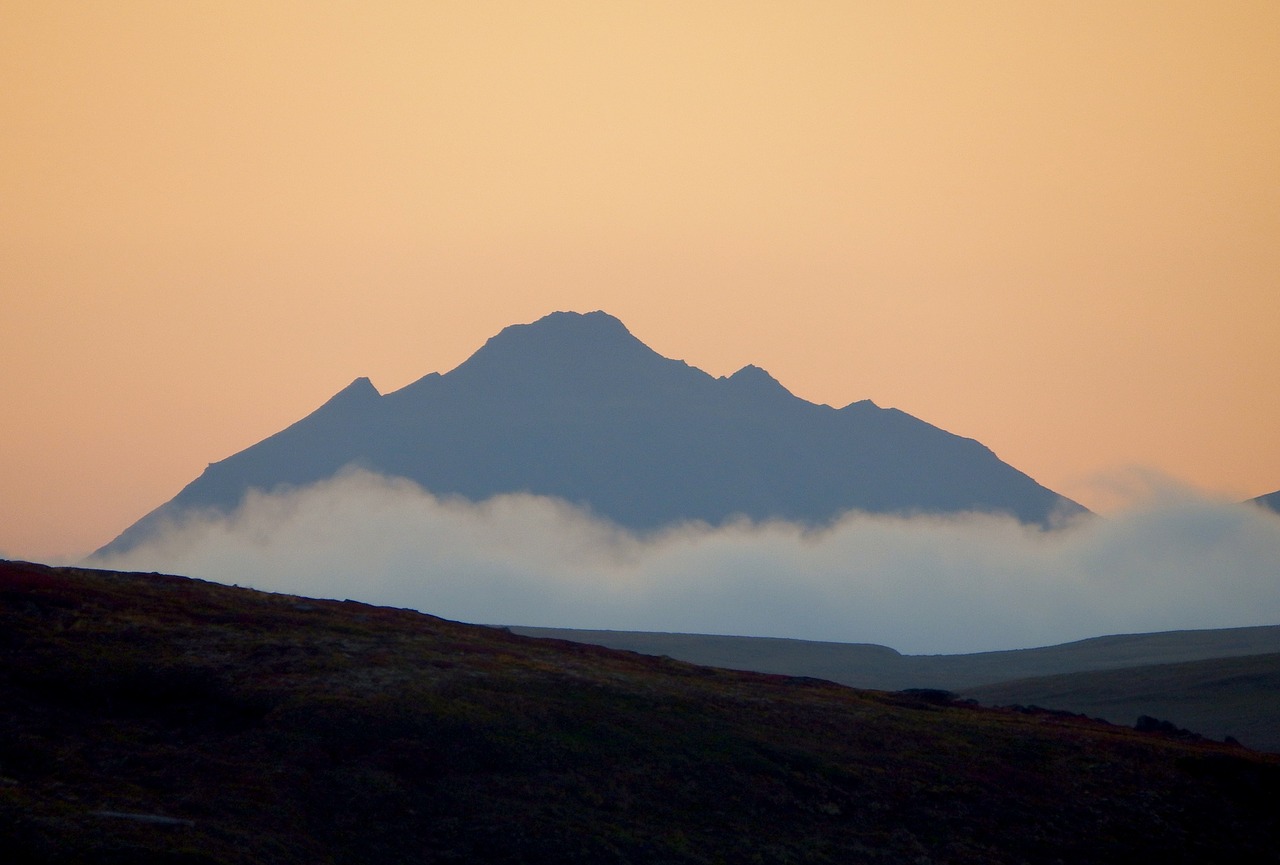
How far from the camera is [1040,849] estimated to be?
3959 cm

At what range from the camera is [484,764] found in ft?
129

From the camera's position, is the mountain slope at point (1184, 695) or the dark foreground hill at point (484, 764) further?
the mountain slope at point (1184, 695)

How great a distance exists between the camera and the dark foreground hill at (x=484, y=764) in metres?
33.1

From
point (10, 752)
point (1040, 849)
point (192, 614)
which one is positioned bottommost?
point (1040, 849)

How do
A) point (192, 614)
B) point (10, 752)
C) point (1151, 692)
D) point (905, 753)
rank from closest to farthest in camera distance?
1. point (10, 752)
2. point (905, 753)
3. point (192, 614)
4. point (1151, 692)

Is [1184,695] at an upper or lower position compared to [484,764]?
upper

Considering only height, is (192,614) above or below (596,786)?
above

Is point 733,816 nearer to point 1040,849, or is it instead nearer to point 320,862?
point 1040,849

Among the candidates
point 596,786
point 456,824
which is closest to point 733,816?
point 596,786

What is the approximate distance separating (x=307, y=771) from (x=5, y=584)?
19283mm

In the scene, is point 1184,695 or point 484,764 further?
point 1184,695

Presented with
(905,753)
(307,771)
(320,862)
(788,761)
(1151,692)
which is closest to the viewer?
(320,862)

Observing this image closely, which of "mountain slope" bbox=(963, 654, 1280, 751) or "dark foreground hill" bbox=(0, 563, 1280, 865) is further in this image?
"mountain slope" bbox=(963, 654, 1280, 751)

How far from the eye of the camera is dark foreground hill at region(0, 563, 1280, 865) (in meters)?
33.1
